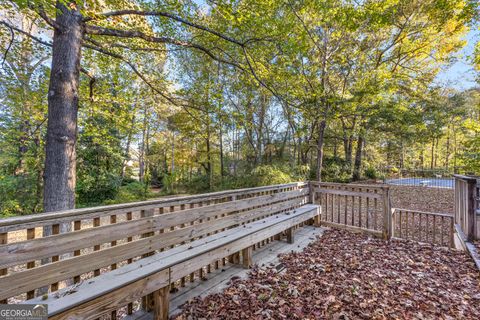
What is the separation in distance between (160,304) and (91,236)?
0.82 m

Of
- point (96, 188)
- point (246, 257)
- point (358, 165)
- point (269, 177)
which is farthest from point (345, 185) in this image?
point (96, 188)

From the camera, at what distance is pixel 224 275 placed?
275cm

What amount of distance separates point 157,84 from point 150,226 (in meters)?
4.19

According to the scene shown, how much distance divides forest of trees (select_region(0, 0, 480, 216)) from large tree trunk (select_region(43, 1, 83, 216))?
14 millimetres

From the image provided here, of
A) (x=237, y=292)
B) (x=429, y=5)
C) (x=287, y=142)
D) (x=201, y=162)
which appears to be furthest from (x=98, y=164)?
(x=429, y=5)

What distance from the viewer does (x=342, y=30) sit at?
6477 mm

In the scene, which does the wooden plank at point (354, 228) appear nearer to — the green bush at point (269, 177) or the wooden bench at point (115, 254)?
the wooden bench at point (115, 254)

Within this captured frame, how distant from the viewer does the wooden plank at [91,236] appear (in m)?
1.41

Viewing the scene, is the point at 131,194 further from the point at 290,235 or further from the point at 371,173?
the point at 371,173

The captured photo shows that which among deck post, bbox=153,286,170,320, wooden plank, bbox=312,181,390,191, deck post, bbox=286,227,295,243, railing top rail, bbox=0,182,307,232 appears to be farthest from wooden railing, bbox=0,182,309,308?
wooden plank, bbox=312,181,390,191

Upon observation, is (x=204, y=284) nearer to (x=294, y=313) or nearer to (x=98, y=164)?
(x=294, y=313)

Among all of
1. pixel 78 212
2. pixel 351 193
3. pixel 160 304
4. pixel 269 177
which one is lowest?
pixel 160 304

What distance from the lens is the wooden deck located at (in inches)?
84.9

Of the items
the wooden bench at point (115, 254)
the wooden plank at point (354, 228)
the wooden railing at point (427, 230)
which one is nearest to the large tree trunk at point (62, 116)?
the wooden bench at point (115, 254)
